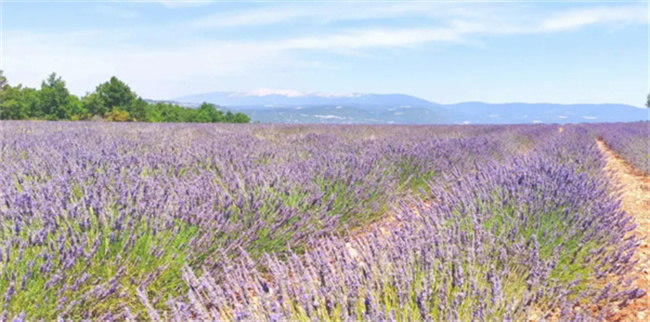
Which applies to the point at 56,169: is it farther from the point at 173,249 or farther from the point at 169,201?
the point at 173,249

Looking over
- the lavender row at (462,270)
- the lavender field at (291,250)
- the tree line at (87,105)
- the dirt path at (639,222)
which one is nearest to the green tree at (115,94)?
the tree line at (87,105)

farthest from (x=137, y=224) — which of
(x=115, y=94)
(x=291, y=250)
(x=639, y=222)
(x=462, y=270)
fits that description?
(x=115, y=94)

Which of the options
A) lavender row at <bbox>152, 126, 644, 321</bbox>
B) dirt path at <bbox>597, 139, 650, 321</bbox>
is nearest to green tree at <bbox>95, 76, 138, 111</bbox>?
dirt path at <bbox>597, 139, 650, 321</bbox>

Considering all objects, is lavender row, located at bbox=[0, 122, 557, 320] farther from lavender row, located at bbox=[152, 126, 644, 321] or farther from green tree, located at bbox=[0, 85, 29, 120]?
green tree, located at bbox=[0, 85, 29, 120]

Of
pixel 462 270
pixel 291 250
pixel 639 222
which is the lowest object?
pixel 639 222

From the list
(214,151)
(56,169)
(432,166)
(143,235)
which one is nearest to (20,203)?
(143,235)

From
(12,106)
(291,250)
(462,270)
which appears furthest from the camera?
(12,106)

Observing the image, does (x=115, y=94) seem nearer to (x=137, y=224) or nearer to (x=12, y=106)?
(x=12, y=106)

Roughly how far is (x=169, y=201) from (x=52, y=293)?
68 cm

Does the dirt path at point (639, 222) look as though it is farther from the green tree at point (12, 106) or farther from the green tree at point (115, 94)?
the green tree at point (12, 106)

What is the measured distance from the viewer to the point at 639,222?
400 centimetres

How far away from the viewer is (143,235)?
1893mm

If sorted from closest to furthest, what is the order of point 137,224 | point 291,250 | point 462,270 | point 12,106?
point 462,270
point 137,224
point 291,250
point 12,106

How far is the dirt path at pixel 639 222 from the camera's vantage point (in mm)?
2102
